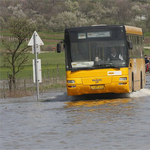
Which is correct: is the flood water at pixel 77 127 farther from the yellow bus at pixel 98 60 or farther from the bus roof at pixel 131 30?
the bus roof at pixel 131 30

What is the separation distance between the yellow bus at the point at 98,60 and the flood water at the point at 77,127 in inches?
90.2

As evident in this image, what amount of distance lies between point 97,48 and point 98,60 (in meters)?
0.46

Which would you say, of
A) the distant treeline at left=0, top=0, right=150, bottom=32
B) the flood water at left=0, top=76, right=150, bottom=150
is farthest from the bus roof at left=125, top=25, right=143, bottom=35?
the distant treeline at left=0, top=0, right=150, bottom=32

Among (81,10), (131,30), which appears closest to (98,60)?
(131,30)

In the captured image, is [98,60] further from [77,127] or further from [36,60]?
[77,127]

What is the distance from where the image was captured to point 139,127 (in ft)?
45.8

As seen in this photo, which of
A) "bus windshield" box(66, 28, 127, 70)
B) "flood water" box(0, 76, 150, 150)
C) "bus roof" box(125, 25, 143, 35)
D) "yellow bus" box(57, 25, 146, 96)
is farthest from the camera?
"bus roof" box(125, 25, 143, 35)

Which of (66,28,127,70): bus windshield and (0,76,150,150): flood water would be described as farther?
(66,28,127,70): bus windshield

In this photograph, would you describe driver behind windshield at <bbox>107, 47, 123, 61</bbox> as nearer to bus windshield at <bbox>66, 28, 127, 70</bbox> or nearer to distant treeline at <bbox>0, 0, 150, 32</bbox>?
bus windshield at <bbox>66, 28, 127, 70</bbox>

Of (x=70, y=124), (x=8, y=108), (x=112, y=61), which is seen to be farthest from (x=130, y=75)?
(x=70, y=124)

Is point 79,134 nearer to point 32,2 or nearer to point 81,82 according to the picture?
point 81,82

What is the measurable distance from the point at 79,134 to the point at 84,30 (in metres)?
11.8

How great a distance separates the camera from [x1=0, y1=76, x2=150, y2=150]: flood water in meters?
11.6

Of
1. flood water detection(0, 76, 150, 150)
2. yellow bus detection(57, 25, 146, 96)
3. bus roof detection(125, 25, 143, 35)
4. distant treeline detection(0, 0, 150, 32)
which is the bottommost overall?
flood water detection(0, 76, 150, 150)
